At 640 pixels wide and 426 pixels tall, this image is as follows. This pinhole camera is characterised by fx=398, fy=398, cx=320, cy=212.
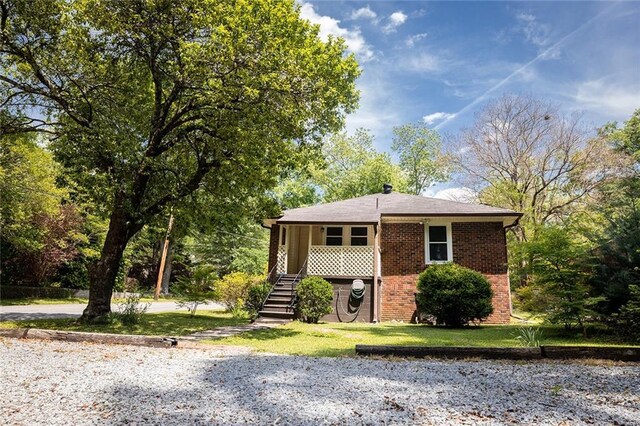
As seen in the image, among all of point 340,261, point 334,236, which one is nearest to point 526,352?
point 340,261

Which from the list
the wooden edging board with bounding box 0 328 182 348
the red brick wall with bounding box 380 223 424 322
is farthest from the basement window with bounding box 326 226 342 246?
the wooden edging board with bounding box 0 328 182 348

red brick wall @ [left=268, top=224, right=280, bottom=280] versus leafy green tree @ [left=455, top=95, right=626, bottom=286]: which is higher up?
leafy green tree @ [left=455, top=95, right=626, bottom=286]

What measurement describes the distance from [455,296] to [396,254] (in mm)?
4434

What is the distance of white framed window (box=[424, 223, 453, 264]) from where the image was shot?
1608 centimetres

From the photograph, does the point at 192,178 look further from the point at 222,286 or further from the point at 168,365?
the point at 168,365

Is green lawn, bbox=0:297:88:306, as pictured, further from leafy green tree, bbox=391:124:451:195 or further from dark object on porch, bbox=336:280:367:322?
leafy green tree, bbox=391:124:451:195

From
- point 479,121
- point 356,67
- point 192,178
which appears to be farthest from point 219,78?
point 479,121

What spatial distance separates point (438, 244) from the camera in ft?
53.4

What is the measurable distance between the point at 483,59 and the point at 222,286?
12982 mm

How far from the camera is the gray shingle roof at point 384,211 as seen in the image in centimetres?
1582

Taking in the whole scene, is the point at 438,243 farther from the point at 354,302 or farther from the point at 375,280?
the point at 354,302

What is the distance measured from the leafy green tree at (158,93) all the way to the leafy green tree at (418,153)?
2566 cm

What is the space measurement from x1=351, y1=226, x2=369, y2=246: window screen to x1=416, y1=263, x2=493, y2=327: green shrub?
5254mm

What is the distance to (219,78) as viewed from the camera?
33.0ft
